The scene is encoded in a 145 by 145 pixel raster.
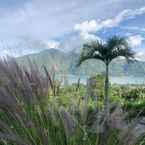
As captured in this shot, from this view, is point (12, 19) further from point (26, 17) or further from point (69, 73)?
point (69, 73)

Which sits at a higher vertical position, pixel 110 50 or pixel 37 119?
pixel 37 119

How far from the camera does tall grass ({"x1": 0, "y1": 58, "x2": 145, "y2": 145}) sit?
4.17 feet

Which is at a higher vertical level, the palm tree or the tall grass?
the tall grass

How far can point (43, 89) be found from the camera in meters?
1.44

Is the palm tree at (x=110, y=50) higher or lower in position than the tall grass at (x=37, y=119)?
lower

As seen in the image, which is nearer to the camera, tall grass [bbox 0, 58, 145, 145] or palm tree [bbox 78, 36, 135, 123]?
tall grass [bbox 0, 58, 145, 145]

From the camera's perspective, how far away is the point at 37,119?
142cm

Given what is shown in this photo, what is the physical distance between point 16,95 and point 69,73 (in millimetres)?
594

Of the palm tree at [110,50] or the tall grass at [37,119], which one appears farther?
the palm tree at [110,50]

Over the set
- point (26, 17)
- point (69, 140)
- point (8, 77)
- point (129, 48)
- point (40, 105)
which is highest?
point (26, 17)

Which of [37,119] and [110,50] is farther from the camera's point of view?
[110,50]

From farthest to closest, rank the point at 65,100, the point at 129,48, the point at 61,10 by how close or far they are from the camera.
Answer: the point at 129,48 → the point at 61,10 → the point at 65,100

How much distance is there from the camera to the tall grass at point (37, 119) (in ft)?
4.17

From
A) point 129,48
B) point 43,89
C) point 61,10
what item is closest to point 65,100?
point 43,89
